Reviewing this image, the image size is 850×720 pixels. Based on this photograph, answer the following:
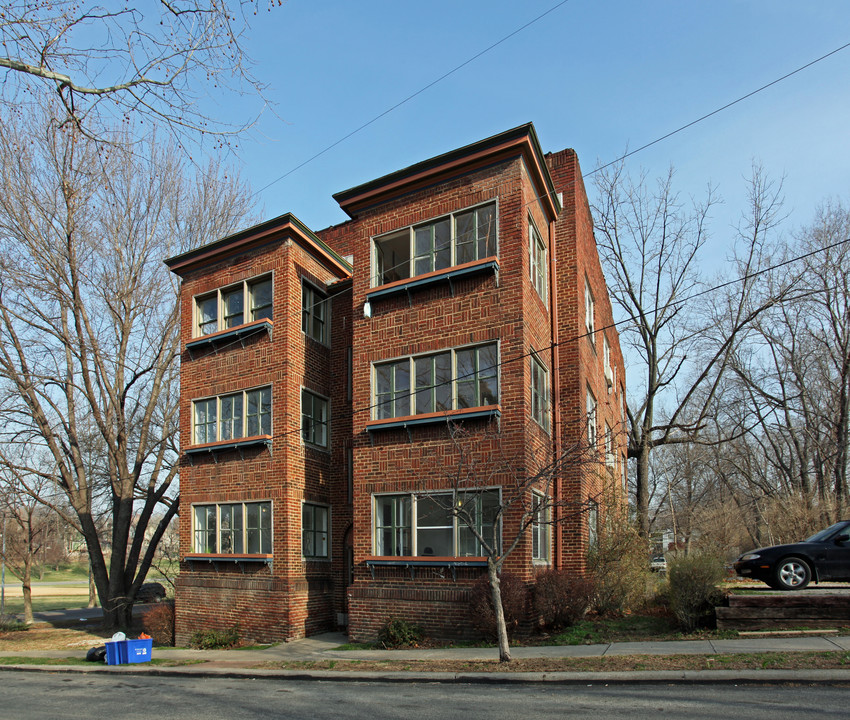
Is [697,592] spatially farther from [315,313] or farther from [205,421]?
[205,421]

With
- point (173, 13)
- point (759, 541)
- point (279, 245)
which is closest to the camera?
point (173, 13)

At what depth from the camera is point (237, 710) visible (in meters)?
9.96

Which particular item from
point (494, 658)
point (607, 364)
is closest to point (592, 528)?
point (494, 658)

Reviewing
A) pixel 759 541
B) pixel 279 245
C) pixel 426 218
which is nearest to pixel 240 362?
pixel 279 245

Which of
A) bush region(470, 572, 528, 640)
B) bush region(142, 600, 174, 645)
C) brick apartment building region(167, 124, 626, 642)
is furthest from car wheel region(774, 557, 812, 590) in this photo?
bush region(142, 600, 174, 645)

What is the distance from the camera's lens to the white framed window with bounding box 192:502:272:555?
64.5ft

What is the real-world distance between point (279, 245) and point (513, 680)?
46.4 ft

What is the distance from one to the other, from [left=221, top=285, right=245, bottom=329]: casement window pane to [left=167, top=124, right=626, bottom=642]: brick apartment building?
0.17 ft

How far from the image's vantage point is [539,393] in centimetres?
1767

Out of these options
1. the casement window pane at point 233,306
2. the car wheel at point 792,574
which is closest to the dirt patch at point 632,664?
the car wheel at point 792,574

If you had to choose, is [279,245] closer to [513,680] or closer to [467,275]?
[467,275]

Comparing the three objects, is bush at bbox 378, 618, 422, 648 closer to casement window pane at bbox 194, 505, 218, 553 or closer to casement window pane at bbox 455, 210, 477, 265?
casement window pane at bbox 194, 505, 218, 553

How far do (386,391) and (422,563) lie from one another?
4.36 metres

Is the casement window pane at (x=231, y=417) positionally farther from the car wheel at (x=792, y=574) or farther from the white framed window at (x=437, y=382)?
the car wheel at (x=792, y=574)
